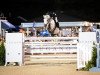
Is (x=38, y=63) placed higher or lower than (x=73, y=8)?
lower

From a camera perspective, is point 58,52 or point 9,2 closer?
point 58,52

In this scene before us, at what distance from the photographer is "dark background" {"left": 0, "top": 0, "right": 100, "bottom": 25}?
92.9ft

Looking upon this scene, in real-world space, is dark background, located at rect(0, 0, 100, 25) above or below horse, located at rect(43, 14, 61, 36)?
above

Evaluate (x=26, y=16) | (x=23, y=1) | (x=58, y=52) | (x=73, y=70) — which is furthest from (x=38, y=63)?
(x=23, y=1)

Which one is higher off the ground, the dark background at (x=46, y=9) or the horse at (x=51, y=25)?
the dark background at (x=46, y=9)

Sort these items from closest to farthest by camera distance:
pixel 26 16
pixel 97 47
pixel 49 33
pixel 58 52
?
pixel 97 47 → pixel 58 52 → pixel 49 33 → pixel 26 16

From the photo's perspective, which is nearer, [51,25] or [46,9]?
[51,25]

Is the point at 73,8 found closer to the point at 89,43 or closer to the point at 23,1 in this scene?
the point at 23,1

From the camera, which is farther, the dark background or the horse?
the dark background

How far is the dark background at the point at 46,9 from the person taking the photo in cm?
2831

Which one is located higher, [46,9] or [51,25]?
[46,9]

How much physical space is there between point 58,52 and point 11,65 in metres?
2.53

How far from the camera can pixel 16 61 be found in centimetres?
1549

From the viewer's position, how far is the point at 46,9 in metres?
28.4
